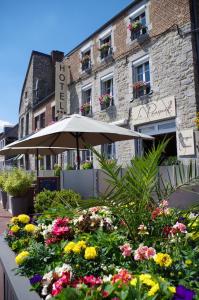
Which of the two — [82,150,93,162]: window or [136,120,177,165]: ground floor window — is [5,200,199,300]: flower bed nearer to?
[136,120,177,165]: ground floor window

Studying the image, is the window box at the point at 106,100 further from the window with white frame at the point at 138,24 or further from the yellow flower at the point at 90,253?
the yellow flower at the point at 90,253

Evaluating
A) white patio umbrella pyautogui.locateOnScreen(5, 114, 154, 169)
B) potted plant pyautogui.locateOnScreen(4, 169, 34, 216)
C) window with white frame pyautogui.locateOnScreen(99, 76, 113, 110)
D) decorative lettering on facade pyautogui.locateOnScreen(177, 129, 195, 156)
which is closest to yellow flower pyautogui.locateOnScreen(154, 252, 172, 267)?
white patio umbrella pyautogui.locateOnScreen(5, 114, 154, 169)

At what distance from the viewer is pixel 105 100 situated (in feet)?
42.2

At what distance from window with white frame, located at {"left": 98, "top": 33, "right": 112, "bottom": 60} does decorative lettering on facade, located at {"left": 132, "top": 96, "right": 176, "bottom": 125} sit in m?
3.65

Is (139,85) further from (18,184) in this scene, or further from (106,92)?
(18,184)

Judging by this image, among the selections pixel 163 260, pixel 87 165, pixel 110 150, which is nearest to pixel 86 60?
pixel 110 150

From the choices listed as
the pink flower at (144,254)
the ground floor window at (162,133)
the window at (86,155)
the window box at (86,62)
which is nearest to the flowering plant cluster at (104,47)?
the window box at (86,62)

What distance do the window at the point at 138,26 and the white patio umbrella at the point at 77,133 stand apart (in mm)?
6409

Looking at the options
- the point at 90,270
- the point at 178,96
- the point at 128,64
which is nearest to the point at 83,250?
the point at 90,270

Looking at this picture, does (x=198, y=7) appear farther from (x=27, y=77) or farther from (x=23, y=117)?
(x=23, y=117)

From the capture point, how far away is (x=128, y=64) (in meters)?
12.0

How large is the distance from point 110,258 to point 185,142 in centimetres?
785

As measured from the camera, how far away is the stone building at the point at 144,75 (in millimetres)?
9539

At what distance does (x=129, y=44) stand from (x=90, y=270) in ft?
38.0
